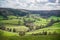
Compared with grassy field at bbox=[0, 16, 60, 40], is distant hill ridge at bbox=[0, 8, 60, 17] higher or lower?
higher

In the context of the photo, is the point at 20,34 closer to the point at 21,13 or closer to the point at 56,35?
the point at 21,13

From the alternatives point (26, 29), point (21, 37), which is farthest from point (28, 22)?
point (21, 37)

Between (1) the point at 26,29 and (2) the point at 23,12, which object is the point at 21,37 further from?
(2) the point at 23,12

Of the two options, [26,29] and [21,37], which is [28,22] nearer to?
[26,29]

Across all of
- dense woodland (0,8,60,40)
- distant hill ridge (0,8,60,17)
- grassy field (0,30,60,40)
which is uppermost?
distant hill ridge (0,8,60,17)

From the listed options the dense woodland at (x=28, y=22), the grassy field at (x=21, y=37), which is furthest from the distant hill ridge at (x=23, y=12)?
the grassy field at (x=21, y=37)

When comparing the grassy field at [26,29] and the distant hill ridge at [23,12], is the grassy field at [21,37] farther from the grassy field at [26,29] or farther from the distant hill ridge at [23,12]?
the distant hill ridge at [23,12]

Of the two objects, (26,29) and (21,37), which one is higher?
(26,29)

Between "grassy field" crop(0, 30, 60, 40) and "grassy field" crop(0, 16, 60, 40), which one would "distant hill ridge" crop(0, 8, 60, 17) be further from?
"grassy field" crop(0, 30, 60, 40)

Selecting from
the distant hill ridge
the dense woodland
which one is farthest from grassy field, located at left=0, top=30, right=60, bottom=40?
the distant hill ridge

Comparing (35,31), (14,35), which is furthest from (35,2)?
→ (14,35)

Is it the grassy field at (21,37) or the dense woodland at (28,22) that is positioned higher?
the dense woodland at (28,22)

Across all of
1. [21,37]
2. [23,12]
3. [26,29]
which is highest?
[23,12]
